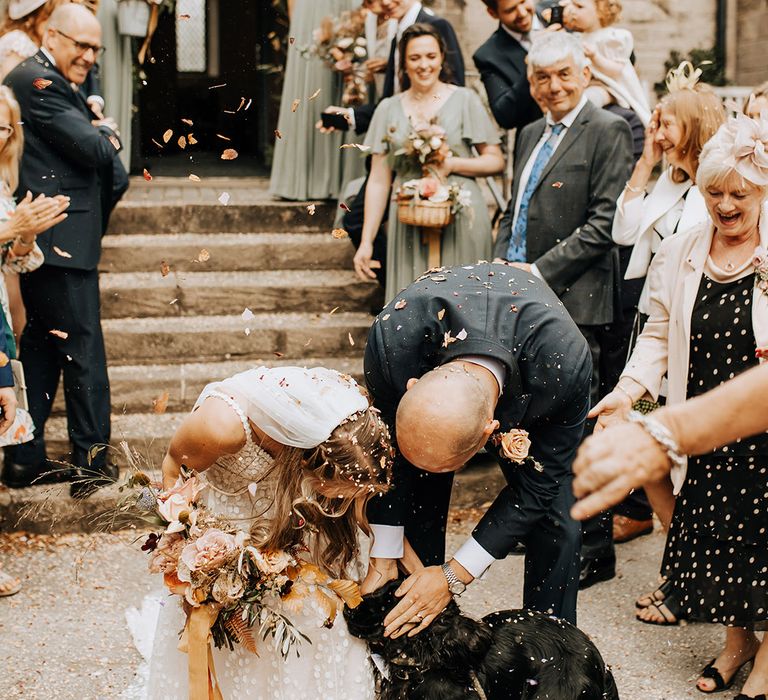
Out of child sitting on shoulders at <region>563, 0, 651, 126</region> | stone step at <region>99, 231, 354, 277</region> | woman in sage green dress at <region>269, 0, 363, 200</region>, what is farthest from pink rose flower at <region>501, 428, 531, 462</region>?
woman in sage green dress at <region>269, 0, 363, 200</region>

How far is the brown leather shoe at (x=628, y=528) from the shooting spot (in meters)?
5.45

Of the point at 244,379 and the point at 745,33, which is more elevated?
the point at 745,33

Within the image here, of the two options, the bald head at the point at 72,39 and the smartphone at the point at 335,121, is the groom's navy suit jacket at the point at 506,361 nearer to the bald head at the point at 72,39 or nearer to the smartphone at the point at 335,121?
the bald head at the point at 72,39

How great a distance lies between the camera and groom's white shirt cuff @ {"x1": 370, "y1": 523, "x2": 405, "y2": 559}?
3.55 metres

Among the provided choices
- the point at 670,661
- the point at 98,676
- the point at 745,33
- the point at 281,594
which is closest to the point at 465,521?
the point at 670,661

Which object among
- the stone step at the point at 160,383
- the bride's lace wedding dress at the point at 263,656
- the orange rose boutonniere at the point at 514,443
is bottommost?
the stone step at the point at 160,383

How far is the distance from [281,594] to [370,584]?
384mm

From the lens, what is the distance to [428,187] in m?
5.66

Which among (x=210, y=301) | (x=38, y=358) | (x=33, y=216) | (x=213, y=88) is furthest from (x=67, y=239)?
(x=213, y=88)

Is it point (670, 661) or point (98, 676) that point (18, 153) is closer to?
point (98, 676)

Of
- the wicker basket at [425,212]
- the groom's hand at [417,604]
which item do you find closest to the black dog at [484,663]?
the groom's hand at [417,604]

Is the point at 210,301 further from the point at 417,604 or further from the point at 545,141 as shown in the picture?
the point at 417,604

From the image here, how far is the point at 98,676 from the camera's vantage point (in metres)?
4.09

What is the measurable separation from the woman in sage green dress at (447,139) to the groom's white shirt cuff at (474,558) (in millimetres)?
2669
